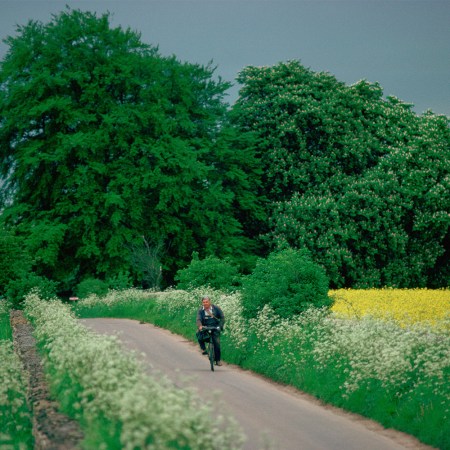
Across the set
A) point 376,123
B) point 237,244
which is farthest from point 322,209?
point 376,123

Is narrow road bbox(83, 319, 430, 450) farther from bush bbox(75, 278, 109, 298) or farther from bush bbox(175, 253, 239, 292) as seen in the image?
bush bbox(75, 278, 109, 298)

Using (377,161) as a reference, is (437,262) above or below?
below

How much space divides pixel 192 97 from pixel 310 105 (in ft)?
25.2

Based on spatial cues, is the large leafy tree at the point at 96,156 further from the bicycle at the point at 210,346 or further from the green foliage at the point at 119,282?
the bicycle at the point at 210,346

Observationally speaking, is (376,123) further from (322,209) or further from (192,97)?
(192,97)

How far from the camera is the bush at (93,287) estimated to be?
128ft

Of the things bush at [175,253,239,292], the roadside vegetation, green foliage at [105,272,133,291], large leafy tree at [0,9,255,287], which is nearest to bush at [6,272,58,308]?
the roadside vegetation

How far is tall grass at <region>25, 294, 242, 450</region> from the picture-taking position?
21.9ft

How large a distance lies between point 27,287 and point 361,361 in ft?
81.0

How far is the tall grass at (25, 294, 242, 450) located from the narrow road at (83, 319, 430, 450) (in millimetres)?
285

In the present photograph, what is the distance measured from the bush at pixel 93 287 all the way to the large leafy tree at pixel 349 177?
36.8 ft

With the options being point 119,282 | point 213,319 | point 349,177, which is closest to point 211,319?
point 213,319

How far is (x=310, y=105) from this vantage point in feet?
152

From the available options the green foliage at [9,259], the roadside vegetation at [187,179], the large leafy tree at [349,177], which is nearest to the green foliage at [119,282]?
the roadside vegetation at [187,179]
